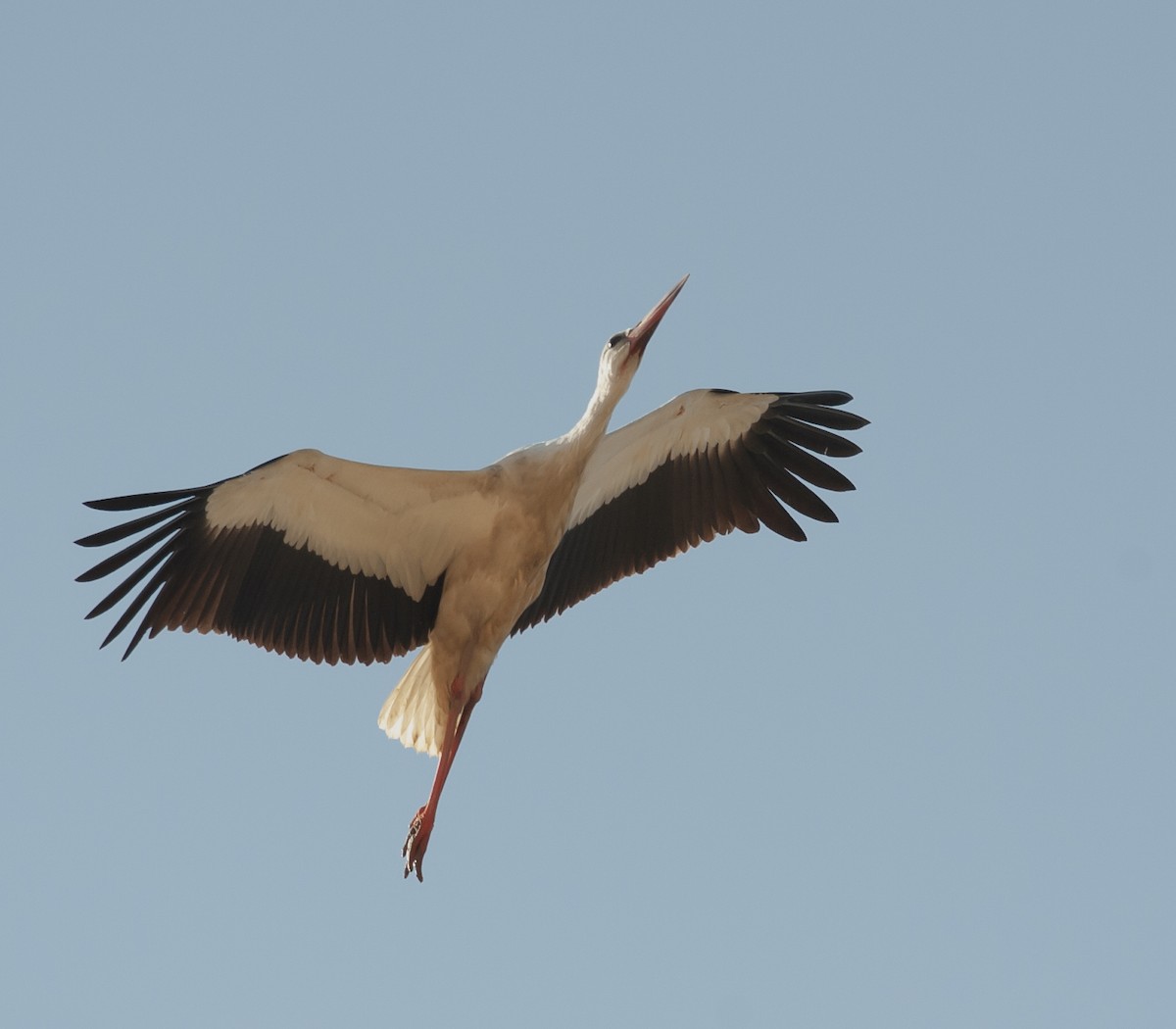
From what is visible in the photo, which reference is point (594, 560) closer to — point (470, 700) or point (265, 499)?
point (470, 700)

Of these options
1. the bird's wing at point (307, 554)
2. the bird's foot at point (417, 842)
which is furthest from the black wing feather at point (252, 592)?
the bird's foot at point (417, 842)

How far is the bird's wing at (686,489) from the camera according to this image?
400 inches

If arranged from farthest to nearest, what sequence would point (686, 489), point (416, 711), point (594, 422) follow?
point (686, 489), point (416, 711), point (594, 422)

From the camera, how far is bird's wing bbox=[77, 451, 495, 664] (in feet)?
29.8

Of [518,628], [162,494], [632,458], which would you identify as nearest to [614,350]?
[632,458]

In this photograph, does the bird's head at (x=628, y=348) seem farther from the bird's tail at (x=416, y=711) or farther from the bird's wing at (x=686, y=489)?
the bird's tail at (x=416, y=711)

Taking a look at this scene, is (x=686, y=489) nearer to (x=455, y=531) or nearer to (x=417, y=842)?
(x=455, y=531)

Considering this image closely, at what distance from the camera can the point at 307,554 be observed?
9.61 metres

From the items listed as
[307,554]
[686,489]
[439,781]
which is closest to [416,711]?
[439,781]

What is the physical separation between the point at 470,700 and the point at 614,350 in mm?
1925

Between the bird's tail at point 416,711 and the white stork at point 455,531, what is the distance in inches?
0.4

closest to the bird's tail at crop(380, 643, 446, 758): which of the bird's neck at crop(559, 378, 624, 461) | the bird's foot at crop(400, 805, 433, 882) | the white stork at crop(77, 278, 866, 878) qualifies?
the white stork at crop(77, 278, 866, 878)

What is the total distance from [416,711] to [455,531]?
3.58 feet

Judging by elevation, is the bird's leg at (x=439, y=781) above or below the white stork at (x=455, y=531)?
below
